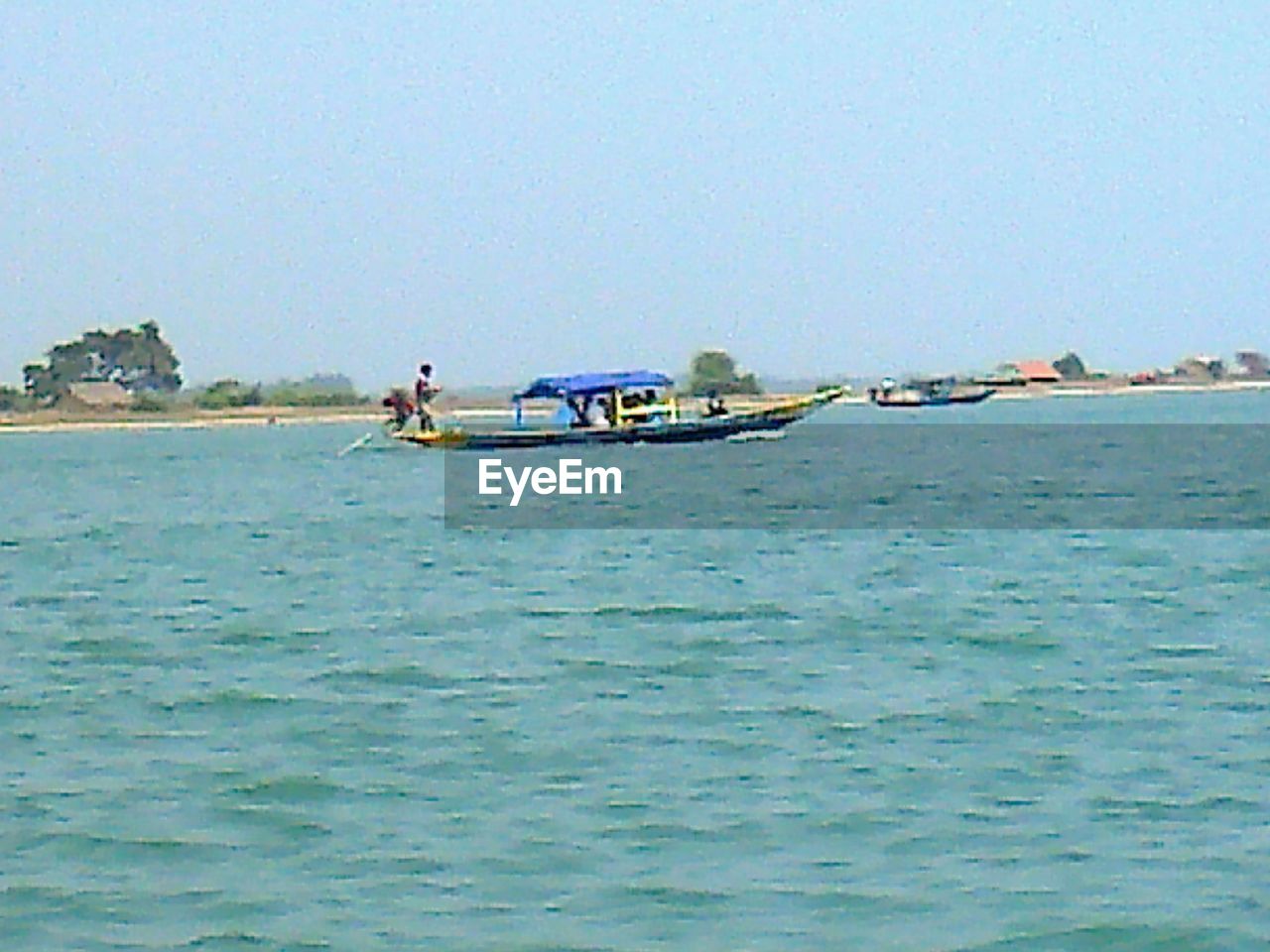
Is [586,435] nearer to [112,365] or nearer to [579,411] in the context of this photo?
[579,411]

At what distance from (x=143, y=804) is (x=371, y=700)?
3303mm

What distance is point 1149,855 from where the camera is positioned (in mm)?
9883

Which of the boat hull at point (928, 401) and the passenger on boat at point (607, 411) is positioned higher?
the passenger on boat at point (607, 411)

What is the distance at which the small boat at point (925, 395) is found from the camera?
110750 millimetres

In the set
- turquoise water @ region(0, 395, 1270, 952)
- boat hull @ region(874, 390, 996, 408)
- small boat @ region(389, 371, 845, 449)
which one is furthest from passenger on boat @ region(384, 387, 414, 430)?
boat hull @ region(874, 390, 996, 408)

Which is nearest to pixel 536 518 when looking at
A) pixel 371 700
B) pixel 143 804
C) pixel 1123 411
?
pixel 371 700

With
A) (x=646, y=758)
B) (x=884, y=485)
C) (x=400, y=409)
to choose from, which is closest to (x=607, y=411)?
(x=400, y=409)

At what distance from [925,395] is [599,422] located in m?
60.2

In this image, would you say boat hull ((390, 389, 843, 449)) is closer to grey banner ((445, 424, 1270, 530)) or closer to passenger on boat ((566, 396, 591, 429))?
grey banner ((445, 424, 1270, 530))

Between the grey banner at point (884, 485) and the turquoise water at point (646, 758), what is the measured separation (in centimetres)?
782

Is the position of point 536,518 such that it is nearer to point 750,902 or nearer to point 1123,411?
point 750,902

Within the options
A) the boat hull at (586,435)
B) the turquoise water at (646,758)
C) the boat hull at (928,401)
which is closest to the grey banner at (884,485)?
the boat hull at (586,435)

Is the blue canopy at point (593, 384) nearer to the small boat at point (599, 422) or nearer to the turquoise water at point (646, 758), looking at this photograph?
the small boat at point (599, 422)

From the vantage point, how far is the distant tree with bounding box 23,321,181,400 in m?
120
